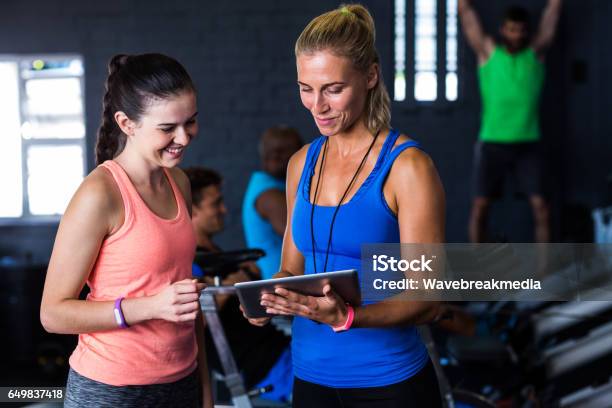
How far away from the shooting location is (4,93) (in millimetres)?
5230

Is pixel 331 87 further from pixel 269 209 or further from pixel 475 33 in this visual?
pixel 475 33

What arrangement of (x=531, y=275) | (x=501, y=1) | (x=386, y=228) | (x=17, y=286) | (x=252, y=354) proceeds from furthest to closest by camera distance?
1. (x=501, y=1)
2. (x=17, y=286)
3. (x=531, y=275)
4. (x=252, y=354)
5. (x=386, y=228)

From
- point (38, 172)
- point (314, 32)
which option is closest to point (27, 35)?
point (38, 172)

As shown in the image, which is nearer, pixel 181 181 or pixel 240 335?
pixel 181 181

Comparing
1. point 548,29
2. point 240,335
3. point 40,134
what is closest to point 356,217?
point 240,335

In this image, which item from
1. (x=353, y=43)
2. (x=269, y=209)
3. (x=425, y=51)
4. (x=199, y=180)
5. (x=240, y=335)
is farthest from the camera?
(x=425, y=51)

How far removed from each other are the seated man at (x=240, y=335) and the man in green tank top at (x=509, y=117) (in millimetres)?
2316

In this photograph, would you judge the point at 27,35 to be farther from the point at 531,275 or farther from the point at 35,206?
the point at 531,275

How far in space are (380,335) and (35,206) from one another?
4302mm

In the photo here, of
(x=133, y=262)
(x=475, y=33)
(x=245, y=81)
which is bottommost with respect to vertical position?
(x=133, y=262)

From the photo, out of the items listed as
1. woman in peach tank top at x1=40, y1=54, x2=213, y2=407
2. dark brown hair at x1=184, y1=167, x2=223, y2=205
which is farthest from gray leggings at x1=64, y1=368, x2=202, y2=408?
dark brown hair at x1=184, y1=167, x2=223, y2=205

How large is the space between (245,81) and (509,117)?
1.67 meters

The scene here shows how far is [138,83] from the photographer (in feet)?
4.53

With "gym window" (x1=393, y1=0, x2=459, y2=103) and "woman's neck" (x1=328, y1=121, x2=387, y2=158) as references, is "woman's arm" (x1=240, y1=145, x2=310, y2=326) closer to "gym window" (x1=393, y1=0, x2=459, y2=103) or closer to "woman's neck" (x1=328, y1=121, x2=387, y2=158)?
"woman's neck" (x1=328, y1=121, x2=387, y2=158)
